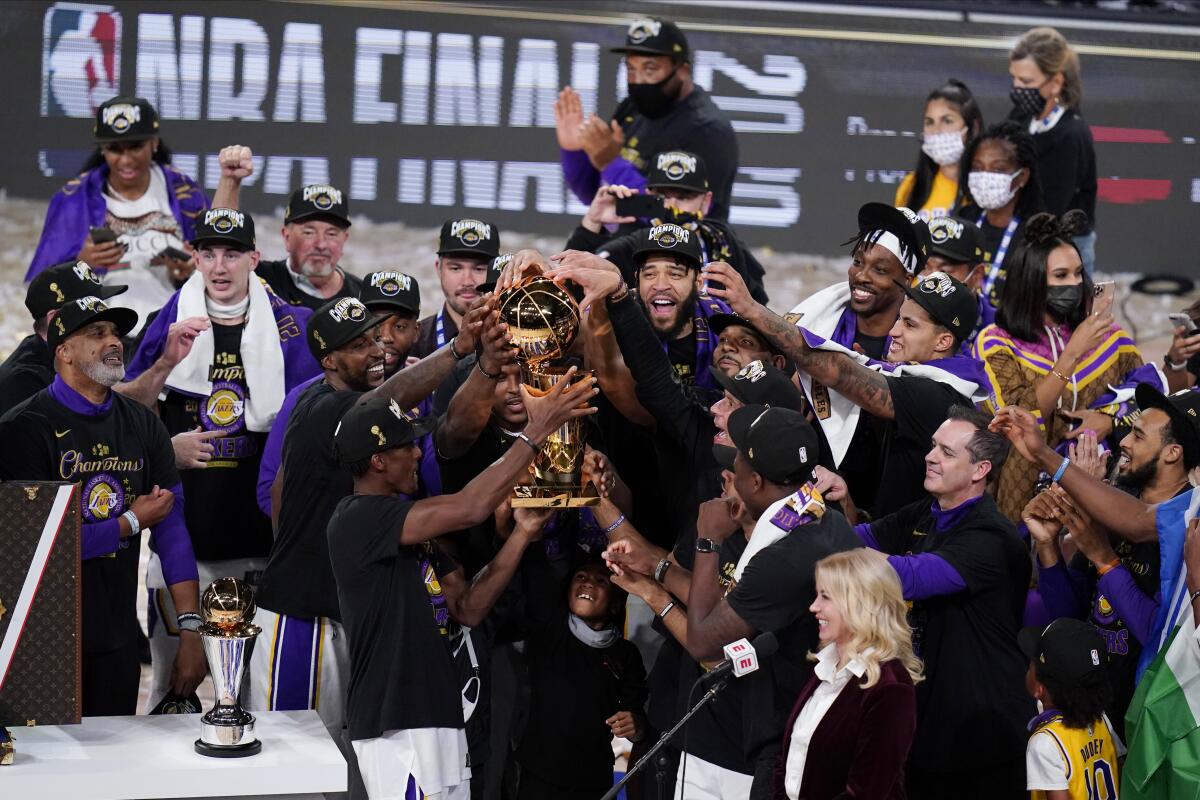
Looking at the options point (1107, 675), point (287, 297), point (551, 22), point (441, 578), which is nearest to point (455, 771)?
point (441, 578)

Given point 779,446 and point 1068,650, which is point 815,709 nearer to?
point 779,446

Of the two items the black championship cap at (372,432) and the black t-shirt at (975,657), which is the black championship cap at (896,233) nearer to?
the black t-shirt at (975,657)

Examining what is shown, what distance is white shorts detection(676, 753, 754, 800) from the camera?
499 cm

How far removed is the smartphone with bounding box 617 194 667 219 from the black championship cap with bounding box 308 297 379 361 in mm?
1782

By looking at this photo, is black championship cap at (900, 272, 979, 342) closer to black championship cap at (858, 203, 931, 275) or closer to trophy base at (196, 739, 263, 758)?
black championship cap at (858, 203, 931, 275)

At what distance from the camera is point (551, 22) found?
10.7 metres

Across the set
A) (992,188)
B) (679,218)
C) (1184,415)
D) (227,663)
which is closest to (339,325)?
(227,663)

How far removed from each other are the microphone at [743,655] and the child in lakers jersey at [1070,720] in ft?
3.64

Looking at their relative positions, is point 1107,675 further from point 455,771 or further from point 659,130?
point 659,130

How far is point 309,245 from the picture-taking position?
7.54m

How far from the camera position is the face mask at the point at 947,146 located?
8.52m

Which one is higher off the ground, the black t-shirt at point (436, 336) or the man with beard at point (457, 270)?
the man with beard at point (457, 270)

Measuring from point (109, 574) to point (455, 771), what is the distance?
5.06 ft

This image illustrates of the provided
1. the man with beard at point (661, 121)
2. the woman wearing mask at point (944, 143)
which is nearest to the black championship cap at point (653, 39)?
the man with beard at point (661, 121)
